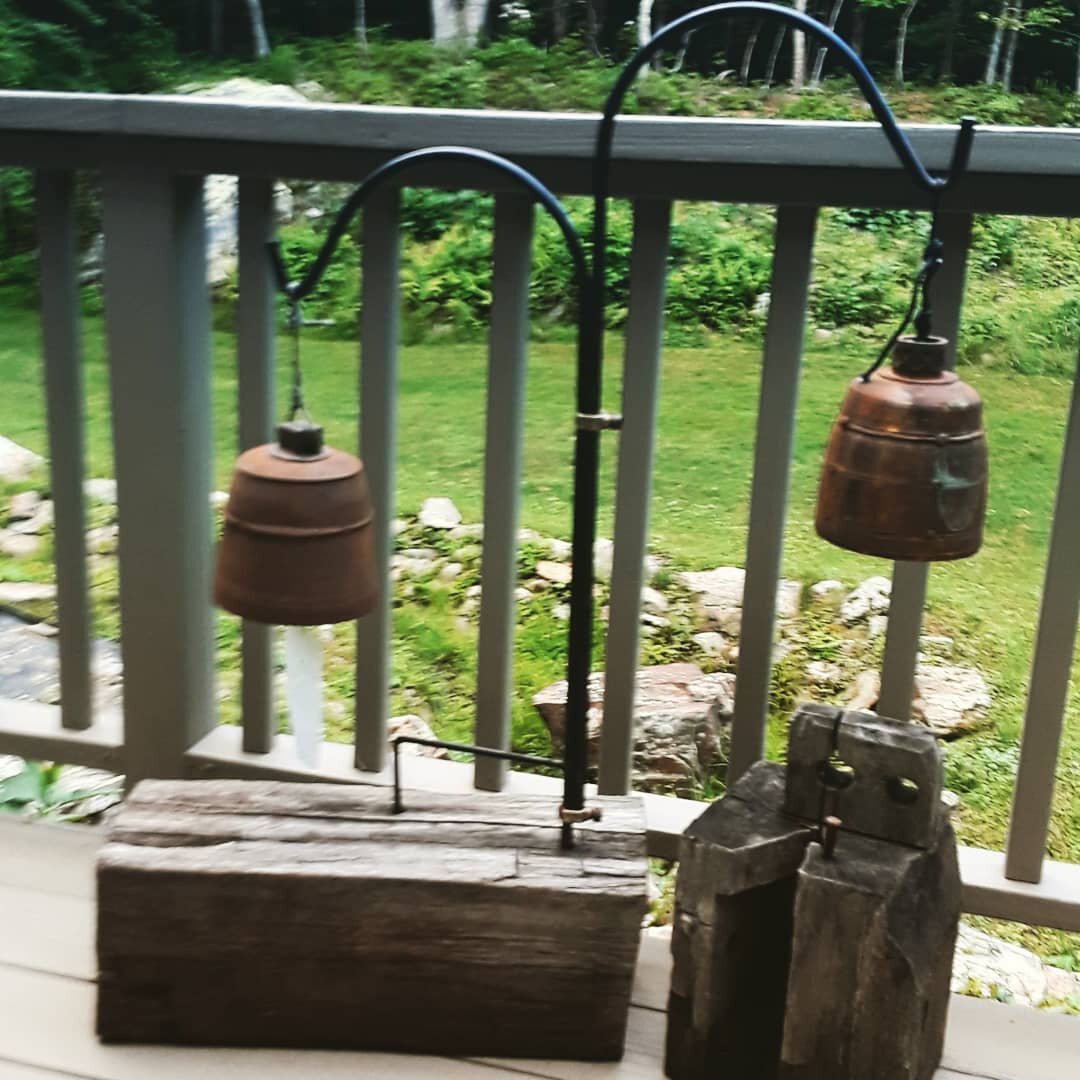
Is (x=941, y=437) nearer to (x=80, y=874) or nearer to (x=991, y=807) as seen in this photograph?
(x=80, y=874)

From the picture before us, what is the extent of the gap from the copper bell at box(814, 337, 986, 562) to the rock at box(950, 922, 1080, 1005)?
1.26 meters

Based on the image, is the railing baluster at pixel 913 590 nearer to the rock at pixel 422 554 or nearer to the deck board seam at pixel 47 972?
the deck board seam at pixel 47 972

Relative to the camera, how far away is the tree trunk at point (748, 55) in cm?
880

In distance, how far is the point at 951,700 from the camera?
358cm

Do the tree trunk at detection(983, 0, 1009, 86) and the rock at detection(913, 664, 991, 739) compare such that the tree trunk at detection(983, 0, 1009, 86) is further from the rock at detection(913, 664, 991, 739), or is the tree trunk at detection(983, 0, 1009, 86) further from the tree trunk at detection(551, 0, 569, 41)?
the rock at detection(913, 664, 991, 739)

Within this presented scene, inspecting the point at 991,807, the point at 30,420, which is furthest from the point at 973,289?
the point at 30,420

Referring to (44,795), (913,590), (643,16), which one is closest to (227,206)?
(643,16)

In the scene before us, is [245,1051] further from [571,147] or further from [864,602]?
[864,602]

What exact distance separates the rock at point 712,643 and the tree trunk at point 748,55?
6154mm

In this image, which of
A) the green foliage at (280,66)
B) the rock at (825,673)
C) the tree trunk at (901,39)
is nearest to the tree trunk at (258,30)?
the green foliage at (280,66)

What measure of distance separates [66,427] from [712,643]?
2384mm

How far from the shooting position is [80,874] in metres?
1.84

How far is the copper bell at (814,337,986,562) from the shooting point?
121 centimetres

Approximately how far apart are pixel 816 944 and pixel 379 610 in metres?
0.76
